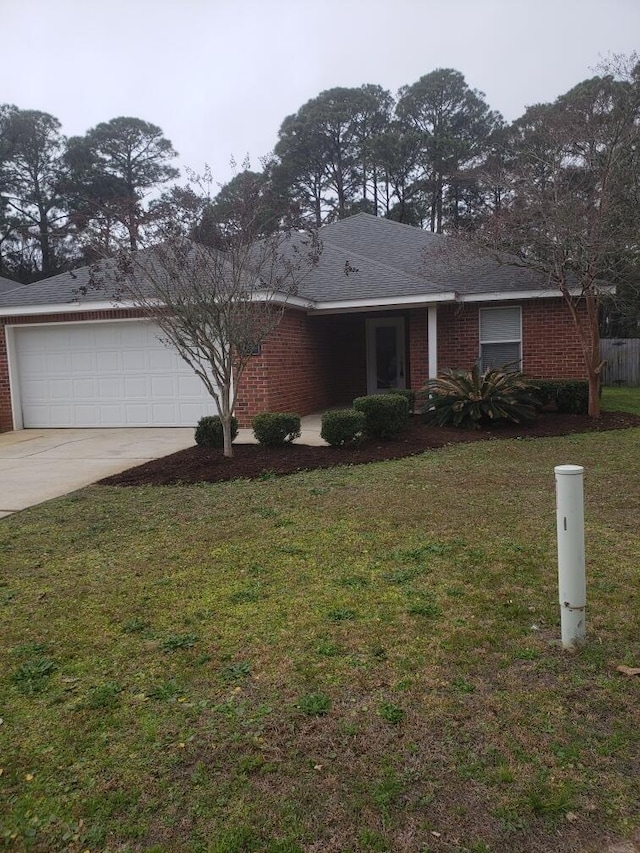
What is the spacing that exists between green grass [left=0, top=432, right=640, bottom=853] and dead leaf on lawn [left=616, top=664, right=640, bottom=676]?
4 centimetres

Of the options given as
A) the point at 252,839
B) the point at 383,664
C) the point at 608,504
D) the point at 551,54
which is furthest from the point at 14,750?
the point at 551,54

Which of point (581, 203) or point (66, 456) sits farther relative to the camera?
point (581, 203)

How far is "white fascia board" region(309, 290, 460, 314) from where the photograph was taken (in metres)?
12.5

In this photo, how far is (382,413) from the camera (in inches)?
371

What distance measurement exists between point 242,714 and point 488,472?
538 cm

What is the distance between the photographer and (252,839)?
79.3 inches

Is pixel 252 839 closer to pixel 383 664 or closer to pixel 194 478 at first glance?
pixel 383 664

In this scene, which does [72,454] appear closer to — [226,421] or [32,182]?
[226,421]

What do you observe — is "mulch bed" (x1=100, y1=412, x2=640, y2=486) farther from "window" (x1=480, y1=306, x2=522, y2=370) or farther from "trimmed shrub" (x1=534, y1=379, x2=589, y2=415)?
"window" (x1=480, y1=306, x2=522, y2=370)

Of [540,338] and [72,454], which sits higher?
[540,338]

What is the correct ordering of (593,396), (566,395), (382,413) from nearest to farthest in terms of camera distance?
1. (382,413)
2. (593,396)
3. (566,395)

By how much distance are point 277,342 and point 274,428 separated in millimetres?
3920

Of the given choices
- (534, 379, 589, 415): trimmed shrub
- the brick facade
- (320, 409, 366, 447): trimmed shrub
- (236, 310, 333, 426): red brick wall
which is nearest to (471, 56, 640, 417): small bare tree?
(534, 379, 589, 415): trimmed shrub

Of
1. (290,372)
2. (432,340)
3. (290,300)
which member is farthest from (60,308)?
(432,340)
